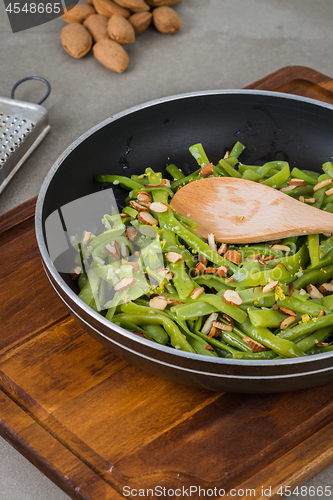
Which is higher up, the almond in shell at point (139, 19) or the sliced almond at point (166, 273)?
the almond in shell at point (139, 19)

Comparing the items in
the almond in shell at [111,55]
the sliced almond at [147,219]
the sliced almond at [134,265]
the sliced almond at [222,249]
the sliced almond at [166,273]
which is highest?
the almond in shell at [111,55]

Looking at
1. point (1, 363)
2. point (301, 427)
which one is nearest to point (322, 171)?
point (301, 427)

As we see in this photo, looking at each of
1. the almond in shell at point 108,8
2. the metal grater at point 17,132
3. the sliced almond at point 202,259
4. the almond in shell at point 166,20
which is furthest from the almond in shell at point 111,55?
the sliced almond at point 202,259

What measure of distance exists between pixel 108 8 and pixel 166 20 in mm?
364

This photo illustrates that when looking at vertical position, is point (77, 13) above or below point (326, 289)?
above

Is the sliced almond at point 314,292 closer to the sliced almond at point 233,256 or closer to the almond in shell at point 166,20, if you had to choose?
the sliced almond at point 233,256

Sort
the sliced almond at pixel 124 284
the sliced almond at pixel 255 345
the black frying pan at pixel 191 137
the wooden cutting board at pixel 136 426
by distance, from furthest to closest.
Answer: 1. the black frying pan at pixel 191 137
2. the sliced almond at pixel 124 284
3. the sliced almond at pixel 255 345
4. the wooden cutting board at pixel 136 426

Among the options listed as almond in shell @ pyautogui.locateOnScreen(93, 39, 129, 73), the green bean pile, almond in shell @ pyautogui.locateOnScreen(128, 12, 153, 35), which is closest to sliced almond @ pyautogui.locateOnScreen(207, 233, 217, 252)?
the green bean pile

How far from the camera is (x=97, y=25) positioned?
240cm

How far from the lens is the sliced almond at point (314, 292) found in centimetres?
126

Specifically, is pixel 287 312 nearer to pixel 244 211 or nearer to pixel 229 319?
pixel 229 319

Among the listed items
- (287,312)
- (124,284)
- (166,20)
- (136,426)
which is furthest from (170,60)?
(136,426)

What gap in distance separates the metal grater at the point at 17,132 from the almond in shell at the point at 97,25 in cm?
65

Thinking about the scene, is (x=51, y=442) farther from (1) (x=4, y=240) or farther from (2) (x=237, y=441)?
(1) (x=4, y=240)
